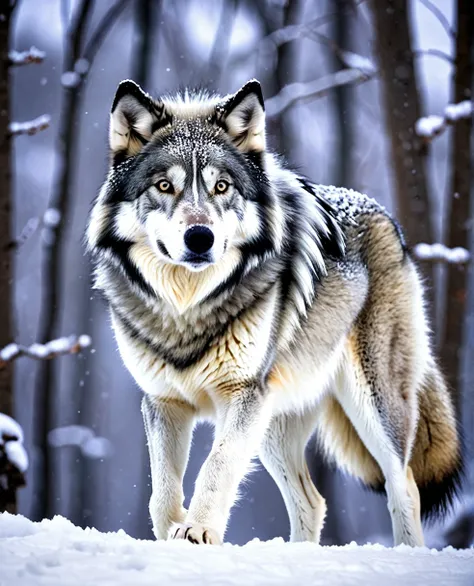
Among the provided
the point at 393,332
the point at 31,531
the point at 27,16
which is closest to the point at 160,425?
the point at 31,531

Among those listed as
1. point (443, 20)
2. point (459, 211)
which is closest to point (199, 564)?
point (459, 211)

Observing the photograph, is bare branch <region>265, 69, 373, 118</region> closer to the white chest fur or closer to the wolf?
the wolf

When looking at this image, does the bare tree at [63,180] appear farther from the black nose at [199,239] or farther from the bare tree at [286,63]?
the black nose at [199,239]

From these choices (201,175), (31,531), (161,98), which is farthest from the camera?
(161,98)

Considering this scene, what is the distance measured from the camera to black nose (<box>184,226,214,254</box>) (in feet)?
11.7

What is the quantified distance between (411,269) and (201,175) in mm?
1780

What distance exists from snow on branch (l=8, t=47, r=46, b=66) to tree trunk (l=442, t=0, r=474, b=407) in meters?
3.77

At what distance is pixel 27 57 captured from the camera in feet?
20.7

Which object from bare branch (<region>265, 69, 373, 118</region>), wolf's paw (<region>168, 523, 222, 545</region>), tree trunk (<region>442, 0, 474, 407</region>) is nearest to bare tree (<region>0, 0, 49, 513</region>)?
wolf's paw (<region>168, 523, 222, 545</region>)

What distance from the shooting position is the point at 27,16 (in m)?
13.6

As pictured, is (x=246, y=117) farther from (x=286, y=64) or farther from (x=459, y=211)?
(x=286, y=64)

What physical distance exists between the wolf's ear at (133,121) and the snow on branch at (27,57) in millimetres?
2500

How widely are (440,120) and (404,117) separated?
641mm

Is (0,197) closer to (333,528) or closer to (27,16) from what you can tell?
(333,528)
